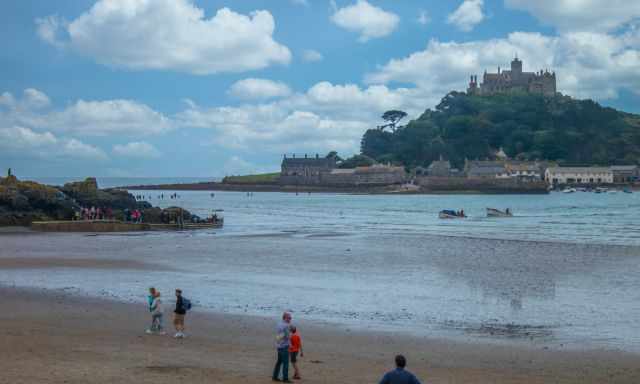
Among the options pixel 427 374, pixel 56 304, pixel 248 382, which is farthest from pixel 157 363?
pixel 56 304

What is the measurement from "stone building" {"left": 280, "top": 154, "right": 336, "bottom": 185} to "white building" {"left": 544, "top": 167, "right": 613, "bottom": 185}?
48.6 m

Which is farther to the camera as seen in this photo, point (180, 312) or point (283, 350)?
point (180, 312)

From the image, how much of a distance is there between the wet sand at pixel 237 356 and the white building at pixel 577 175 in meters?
141

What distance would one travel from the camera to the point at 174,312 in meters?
14.6

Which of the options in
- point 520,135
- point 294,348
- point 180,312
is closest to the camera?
point 294,348

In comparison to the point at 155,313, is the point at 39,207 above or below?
above

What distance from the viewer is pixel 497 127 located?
179625 mm

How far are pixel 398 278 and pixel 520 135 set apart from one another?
162 m

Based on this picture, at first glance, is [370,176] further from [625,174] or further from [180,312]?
[180,312]

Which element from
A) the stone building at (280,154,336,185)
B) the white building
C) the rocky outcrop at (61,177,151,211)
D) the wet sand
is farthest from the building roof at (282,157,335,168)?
the wet sand

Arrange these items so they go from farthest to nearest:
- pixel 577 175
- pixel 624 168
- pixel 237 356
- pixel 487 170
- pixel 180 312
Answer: pixel 624 168 < pixel 577 175 < pixel 487 170 < pixel 180 312 < pixel 237 356

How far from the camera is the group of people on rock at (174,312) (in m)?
14.2

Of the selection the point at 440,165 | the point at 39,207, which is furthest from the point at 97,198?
the point at 440,165

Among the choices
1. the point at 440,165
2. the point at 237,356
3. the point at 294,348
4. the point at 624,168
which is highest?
the point at 440,165
